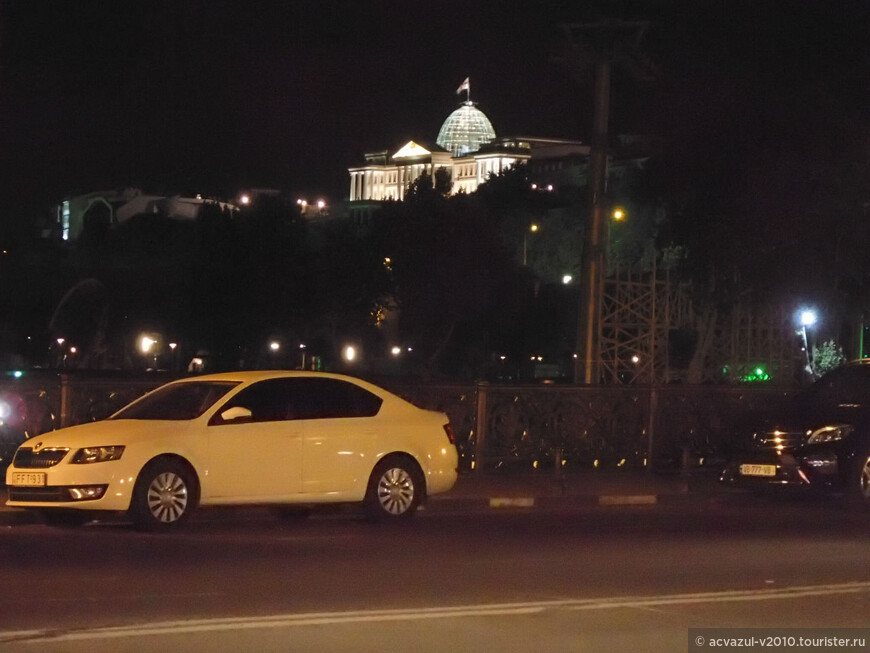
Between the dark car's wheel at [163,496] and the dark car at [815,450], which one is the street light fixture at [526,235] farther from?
the dark car's wheel at [163,496]

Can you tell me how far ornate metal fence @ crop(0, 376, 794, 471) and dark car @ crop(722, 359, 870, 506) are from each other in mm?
2335

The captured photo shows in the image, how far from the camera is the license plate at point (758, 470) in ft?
58.1

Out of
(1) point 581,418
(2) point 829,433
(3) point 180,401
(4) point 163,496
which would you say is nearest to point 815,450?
(2) point 829,433

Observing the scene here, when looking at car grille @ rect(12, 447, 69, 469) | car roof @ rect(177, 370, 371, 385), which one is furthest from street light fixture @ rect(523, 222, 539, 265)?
car grille @ rect(12, 447, 69, 469)

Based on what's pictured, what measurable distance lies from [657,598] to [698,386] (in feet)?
39.4

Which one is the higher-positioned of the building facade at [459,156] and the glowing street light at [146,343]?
the building facade at [459,156]

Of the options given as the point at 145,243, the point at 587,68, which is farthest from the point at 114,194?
the point at 587,68

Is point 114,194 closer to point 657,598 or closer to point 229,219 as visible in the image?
point 229,219

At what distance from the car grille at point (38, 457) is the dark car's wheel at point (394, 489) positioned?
320cm

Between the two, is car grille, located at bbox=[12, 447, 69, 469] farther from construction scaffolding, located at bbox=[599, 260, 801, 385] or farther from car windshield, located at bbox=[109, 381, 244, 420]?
construction scaffolding, located at bbox=[599, 260, 801, 385]

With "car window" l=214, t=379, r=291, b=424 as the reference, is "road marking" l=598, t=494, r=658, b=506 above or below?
below

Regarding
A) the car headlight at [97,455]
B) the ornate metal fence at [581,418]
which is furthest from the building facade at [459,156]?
the car headlight at [97,455]

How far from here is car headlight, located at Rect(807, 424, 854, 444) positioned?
17484 millimetres

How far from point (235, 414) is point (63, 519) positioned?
2.06 m
